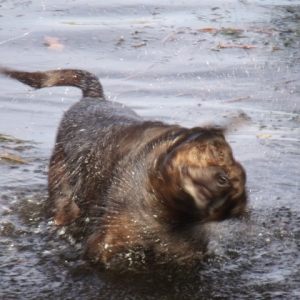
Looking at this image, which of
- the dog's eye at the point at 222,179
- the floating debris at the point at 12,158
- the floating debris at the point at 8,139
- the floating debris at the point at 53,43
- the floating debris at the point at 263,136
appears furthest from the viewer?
the floating debris at the point at 53,43

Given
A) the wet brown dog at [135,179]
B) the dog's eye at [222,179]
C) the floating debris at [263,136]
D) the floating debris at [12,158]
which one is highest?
the dog's eye at [222,179]

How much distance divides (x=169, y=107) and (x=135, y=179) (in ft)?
11.8

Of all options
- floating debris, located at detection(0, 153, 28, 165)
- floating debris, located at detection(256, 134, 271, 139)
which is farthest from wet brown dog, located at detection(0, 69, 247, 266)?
floating debris, located at detection(256, 134, 271, 139)

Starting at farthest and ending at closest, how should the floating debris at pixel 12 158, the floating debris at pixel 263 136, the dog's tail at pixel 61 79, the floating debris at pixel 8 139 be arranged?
the floating debris at pixel 263 136 < the floating debris at pixel 8 139 < the floating debris at pixel 12 158 < the dog's tail at pixel 61 79

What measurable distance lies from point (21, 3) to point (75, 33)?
2.00 metres

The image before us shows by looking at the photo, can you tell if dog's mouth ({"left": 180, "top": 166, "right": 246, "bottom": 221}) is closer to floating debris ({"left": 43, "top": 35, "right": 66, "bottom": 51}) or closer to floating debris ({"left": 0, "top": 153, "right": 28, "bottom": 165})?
floating debris ({"left": 0, "top": 153, "right": 28, "bottom": 165})

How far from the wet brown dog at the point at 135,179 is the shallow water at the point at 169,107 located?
220mm

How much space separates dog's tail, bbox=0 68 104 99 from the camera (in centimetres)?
593

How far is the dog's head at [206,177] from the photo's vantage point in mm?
3699

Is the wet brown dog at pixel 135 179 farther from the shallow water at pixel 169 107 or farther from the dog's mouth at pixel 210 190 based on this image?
the shallow water at pixel 169 107

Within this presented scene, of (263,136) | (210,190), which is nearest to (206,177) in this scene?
(210,190)

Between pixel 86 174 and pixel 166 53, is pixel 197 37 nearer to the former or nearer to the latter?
pixel 166 53

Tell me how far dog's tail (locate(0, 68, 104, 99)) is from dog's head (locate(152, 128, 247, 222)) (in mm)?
2181

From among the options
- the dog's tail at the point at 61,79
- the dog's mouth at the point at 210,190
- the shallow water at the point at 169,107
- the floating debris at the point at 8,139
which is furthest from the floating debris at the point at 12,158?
the dog's mouth at the point at 210,190
